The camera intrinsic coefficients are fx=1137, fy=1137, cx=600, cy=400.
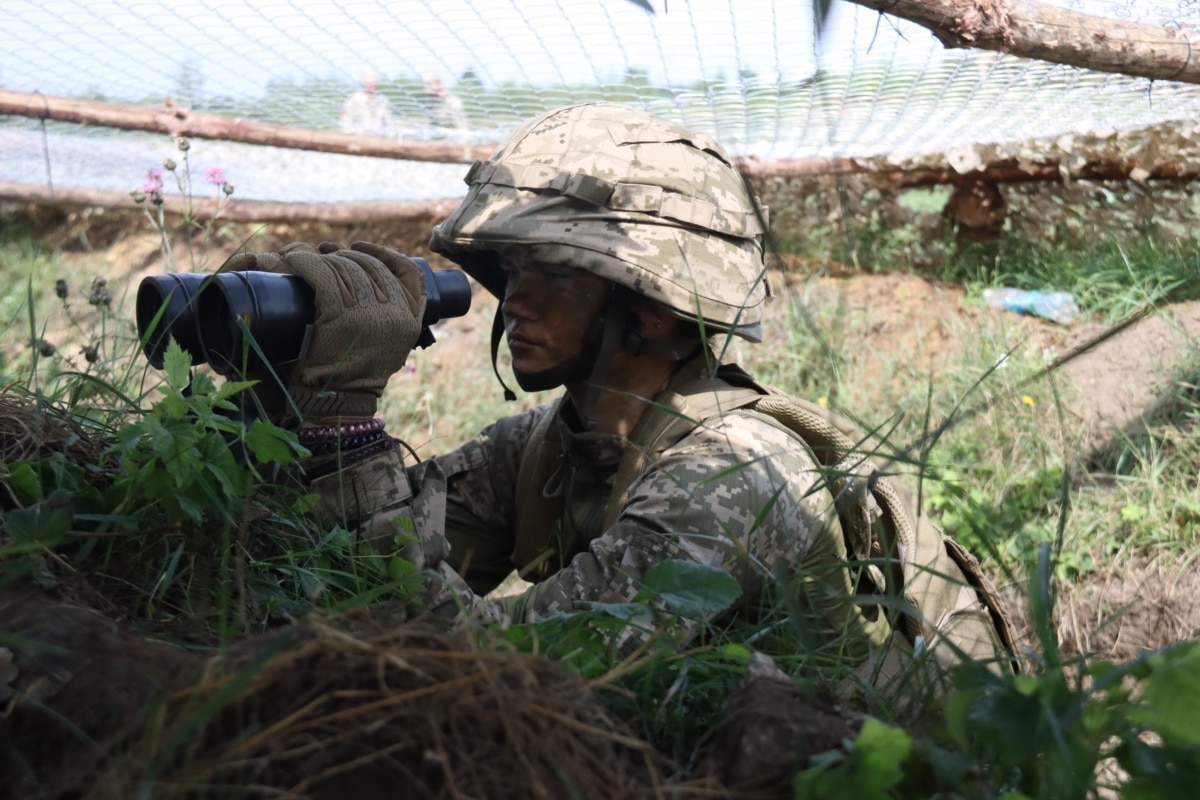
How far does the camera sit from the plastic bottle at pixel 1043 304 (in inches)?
179

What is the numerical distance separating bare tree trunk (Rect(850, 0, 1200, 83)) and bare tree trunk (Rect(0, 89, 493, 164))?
2.69 metres

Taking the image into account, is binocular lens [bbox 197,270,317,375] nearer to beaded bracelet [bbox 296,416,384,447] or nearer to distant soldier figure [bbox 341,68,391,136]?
beaded bracelet [bbox 296,416,384,447]

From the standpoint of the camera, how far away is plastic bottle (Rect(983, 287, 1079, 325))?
4.56 m

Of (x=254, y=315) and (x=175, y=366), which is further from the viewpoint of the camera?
(x=254, y=315)

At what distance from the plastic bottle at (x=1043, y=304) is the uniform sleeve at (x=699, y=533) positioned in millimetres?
2744

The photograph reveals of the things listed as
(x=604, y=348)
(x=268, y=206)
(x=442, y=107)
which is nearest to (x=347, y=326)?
(x=604, y=348)

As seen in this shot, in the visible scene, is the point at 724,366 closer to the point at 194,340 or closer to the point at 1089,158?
the point at 194,340

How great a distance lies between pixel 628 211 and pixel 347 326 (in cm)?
72

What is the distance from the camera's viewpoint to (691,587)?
133 centimetres

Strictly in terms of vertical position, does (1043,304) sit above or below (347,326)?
below

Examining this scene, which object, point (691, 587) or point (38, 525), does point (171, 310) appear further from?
point (691, 587)

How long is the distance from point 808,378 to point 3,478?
11.9 feet

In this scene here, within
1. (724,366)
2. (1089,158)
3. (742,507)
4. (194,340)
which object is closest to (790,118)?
(1089,158)

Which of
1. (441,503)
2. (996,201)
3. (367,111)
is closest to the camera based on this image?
(441,503)
